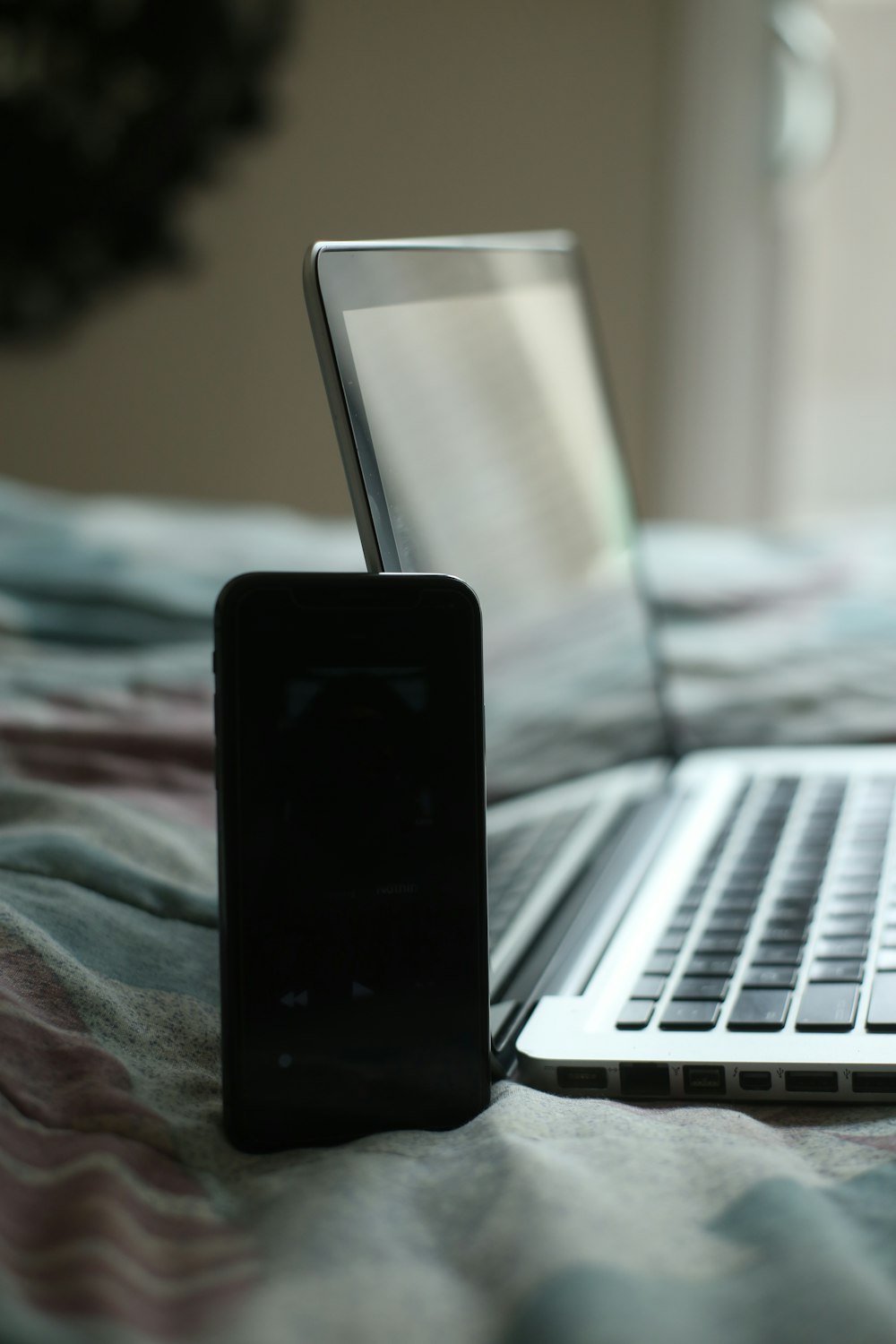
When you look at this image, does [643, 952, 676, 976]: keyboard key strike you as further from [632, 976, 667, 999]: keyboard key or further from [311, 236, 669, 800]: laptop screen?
[311, 236, 669, 800]: laptop screen

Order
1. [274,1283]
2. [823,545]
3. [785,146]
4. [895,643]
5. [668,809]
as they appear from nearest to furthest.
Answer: [274,1283] < [668,809] < [895,643] < [823,545] < [785,146]

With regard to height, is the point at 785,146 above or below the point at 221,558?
above

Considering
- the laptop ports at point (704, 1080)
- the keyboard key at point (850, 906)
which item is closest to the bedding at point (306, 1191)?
the laptop ports at point (704, 1080)

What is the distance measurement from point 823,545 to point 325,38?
5.51ft

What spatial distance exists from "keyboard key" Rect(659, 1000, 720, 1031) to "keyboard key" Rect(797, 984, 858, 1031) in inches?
1.0

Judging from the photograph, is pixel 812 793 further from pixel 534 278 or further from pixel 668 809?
pixel 534 278

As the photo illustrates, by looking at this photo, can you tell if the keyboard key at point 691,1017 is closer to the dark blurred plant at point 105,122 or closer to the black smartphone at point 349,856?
the black smartphone at point 349,856

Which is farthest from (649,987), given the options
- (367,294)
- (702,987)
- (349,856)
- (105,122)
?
(105,122)

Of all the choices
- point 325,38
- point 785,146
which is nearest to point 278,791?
point 785,146

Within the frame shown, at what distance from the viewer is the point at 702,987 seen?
410 mm

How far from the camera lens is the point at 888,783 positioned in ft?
2.14

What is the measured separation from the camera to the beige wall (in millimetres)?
2379

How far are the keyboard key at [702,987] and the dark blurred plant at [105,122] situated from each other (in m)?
2.27

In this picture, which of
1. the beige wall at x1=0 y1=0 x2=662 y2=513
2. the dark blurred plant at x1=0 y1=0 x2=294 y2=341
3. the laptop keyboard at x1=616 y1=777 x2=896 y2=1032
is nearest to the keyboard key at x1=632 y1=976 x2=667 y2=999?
the laptop keyboard at x1=616 y1=777 x2=896 y2=1032
